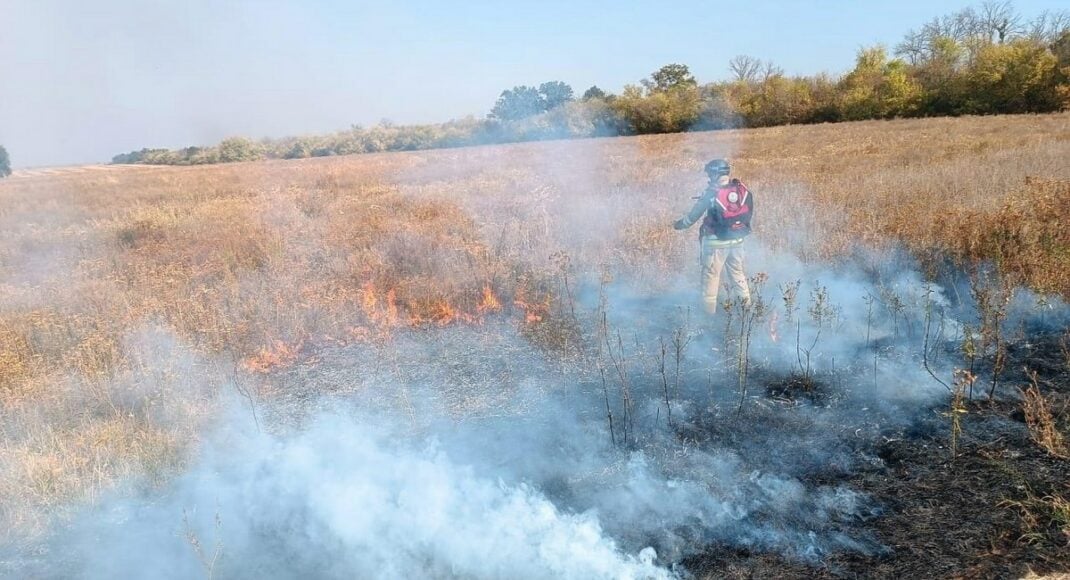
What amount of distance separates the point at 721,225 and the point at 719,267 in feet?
1.48

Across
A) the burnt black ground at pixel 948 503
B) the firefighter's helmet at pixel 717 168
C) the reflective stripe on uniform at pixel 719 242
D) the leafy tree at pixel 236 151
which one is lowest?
the burnt black ground at pixel 948 503

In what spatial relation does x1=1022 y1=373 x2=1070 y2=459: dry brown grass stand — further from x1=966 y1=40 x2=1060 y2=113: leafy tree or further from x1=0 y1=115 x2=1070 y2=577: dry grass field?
x1=966 y1=40 x2=1060 y2=113: leafy tree

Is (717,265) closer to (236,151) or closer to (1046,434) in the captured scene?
(1046,434)

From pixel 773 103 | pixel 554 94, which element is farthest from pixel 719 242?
pixel 773 103

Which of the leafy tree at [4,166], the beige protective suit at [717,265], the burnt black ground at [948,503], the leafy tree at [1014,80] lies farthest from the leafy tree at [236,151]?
the leafy tree at [1014,80]

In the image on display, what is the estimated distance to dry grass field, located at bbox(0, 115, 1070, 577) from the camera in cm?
440

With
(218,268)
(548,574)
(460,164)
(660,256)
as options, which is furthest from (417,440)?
(460,164)

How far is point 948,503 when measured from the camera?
3.02 metres

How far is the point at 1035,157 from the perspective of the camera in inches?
417

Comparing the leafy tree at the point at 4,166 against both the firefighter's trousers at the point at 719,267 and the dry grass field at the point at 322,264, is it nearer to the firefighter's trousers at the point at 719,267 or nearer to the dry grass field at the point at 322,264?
the dry grass field at the point at 322,264

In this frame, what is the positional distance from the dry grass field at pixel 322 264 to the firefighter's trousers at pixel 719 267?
113 cm

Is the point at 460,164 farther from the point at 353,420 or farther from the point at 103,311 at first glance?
the point at 353,420

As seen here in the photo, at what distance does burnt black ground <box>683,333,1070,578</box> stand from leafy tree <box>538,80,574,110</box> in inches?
523

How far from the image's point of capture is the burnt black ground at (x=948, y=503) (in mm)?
2627
